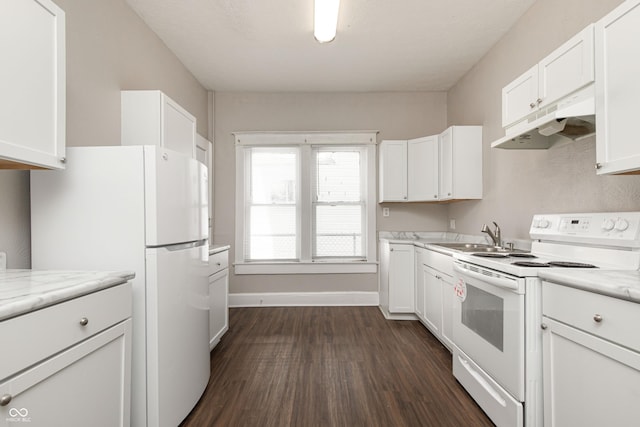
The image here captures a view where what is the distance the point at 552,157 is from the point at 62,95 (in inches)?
114

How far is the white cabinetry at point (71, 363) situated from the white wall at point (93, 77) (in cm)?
74

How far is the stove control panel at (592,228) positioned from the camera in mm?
1524

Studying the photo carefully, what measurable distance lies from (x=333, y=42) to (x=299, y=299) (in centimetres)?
297

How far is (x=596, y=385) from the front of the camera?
3.87 feet

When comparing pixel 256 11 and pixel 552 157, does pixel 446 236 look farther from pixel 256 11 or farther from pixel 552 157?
pixel 256 11

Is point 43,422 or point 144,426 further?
point 144,426

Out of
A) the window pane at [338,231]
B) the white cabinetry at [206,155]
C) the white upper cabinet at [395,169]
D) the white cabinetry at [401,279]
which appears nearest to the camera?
the white cabinetry at [401,279]

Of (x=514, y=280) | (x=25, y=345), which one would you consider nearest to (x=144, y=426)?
(x=25, y=345)

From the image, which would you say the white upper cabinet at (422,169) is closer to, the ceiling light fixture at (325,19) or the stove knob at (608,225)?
the ceiling light fixture at (325,19)

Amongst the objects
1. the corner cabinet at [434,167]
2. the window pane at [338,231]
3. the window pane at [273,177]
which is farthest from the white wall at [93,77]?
the corner cabinet at [434,167]

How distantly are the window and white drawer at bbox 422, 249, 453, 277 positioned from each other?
109 centimetres

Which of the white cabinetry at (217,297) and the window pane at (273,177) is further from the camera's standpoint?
the window pane at (273,177)

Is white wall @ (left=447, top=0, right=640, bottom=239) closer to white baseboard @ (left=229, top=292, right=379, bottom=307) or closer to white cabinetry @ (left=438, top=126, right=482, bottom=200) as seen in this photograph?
white cabinetry @ (left=438, top=126, right=482, bottom=200)

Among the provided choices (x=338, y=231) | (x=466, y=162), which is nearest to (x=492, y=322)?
(x=466, y=162)
